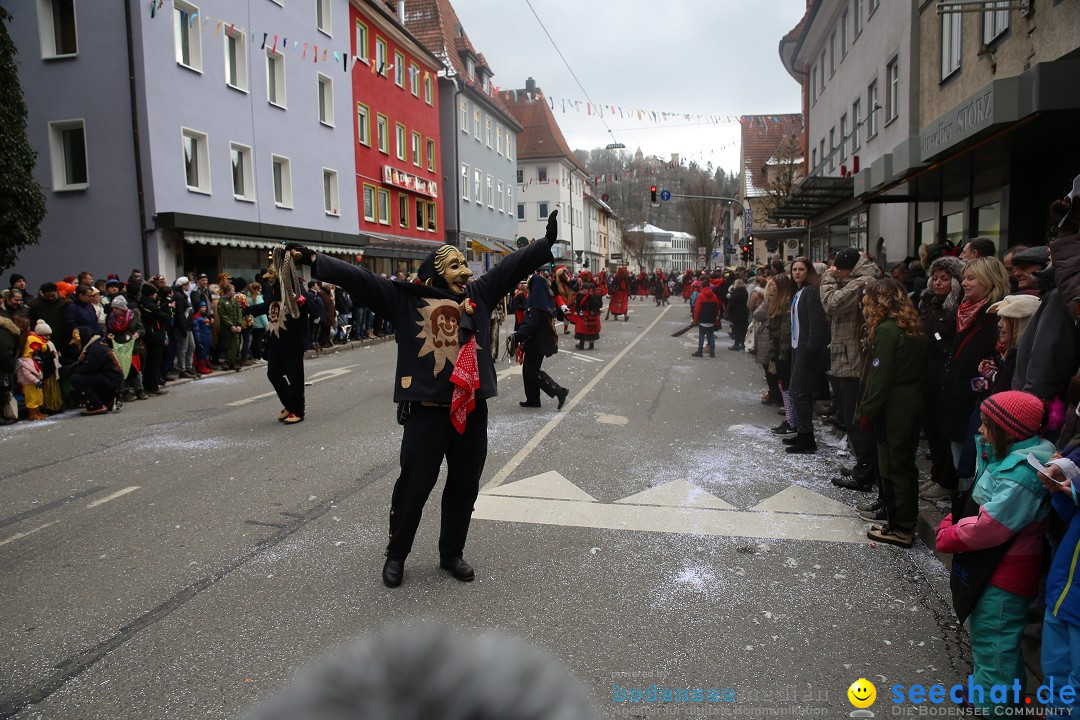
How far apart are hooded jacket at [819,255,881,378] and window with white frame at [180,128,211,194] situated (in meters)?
17.8

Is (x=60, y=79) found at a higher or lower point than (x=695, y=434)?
higher

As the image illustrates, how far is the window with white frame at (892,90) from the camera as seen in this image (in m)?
17.8

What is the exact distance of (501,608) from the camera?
414 cm

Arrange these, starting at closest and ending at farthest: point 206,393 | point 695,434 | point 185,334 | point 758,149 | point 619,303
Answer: point 695,434, point 206,393, point 185,334, point 619,303, point 758,149

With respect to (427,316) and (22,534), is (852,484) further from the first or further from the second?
(22,534)

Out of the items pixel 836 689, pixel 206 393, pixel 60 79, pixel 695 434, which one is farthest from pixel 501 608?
pixel 60 79

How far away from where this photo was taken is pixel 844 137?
24516 millimetres

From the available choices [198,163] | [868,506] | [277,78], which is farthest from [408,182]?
[868,506]

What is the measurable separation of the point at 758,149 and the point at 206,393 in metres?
49.0

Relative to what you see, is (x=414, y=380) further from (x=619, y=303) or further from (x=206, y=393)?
(x=619, y=303)

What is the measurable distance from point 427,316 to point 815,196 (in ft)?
62.0

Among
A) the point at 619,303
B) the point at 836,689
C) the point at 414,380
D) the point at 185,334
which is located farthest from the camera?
the point at 619,303

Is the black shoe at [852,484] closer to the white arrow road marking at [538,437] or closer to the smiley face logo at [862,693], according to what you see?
the white arrow road marking at [538,437]

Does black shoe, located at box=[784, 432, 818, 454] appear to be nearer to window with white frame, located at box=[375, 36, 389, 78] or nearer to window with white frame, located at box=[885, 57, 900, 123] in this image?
window with white frame, located at box=[885, 57, 900, 123]
